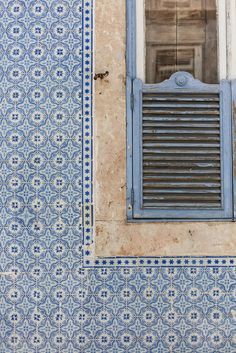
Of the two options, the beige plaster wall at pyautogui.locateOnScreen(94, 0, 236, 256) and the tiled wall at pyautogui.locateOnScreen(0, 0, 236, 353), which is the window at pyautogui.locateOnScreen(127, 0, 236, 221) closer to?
the beige plaster wall at pyautogui.locateOnScreen(94, 0, 236, 256)

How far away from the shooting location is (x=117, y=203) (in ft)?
11.3

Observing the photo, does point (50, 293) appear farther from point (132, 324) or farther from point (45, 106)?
point (45, 106)

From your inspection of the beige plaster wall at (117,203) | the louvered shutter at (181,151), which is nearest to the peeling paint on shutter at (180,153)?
the louvered shutter at (181,151)

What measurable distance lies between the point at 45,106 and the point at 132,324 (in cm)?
139

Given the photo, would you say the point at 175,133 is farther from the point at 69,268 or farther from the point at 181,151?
the point at 69,268

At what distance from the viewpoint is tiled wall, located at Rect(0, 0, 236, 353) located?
133 inches

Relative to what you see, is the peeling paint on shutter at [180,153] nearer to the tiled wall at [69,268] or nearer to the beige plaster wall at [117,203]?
the beige plaster wall at [117,203]

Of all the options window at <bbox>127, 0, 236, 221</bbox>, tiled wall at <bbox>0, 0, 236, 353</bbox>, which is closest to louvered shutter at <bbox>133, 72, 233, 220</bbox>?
window at <bbox>127, 0, 236, 221</bbox>

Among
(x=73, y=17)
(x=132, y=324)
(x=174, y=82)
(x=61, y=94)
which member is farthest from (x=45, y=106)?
(x=132, y=324)

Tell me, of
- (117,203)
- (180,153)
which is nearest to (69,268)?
(117,203)

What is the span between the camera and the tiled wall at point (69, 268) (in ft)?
11.1

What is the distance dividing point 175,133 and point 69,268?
102 centimetres

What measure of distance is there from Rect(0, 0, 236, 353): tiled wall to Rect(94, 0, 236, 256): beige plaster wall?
0.06m

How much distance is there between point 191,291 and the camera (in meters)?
3.38
